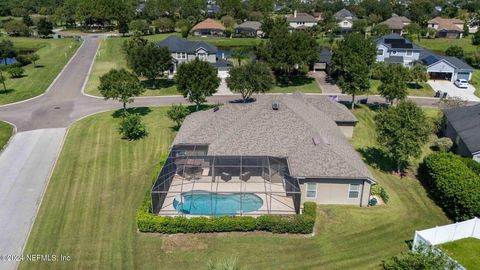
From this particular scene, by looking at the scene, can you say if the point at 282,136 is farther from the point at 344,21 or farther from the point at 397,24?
the point at 344,21

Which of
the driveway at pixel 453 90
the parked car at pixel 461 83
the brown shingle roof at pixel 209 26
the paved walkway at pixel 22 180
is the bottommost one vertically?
the paved walkway at pixel 22 180

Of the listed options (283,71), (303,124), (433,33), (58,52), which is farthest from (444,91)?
(58,52)

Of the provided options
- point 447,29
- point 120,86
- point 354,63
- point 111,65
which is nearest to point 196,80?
point 120,86

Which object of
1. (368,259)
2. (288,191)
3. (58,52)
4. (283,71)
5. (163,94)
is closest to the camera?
(368,259)

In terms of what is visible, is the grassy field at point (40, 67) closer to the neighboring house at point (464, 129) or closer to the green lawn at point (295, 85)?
the green lawn at point (295, 85)

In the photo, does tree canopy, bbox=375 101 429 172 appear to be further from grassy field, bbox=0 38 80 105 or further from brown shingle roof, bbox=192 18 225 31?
brown shingle roof, bbox=192 18 225 31

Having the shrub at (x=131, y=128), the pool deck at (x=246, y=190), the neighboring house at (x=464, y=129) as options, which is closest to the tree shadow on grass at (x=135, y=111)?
the shrub at (x=131, y=128)

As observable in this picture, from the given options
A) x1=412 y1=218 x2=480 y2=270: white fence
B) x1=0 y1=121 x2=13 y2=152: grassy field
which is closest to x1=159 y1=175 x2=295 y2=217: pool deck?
x1=412 y1=218 x2=480 y2=270: white fence

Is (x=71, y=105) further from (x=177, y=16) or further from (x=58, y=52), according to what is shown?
(x=177, y=16)
